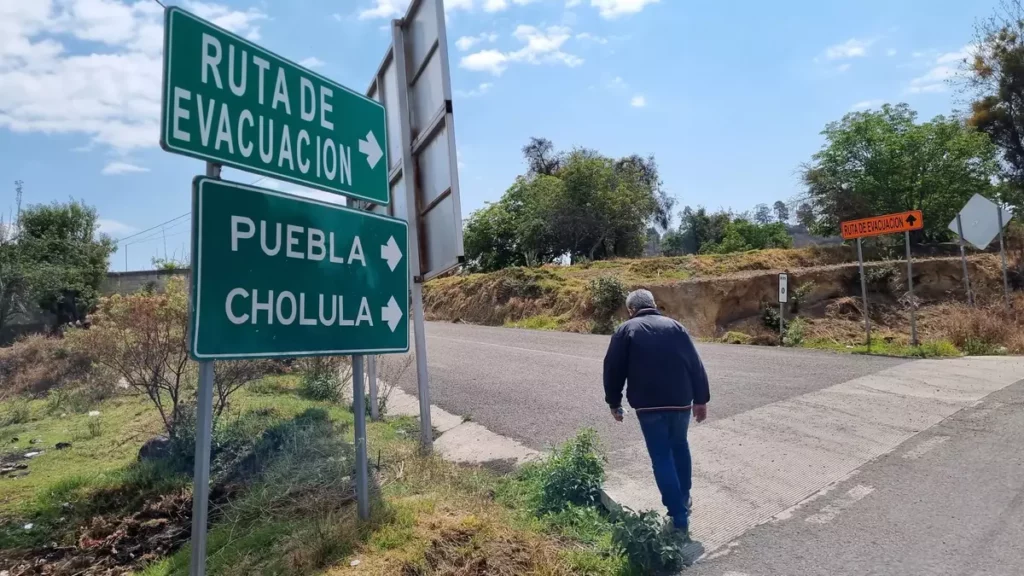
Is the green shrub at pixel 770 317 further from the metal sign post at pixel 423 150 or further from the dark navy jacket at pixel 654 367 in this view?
the dark navy jacket at pixel 654 367

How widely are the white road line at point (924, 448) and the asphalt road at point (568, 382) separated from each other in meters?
1.84

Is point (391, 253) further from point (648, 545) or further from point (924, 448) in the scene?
point (924, 448)

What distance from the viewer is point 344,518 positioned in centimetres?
377

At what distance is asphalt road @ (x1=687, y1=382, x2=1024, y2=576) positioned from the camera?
11.7ft

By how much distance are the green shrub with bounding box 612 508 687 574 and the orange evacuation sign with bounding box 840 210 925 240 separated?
11480mm

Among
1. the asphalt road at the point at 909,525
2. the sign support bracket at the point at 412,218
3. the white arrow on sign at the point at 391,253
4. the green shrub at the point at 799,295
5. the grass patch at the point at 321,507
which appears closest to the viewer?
the grass patch at the point at 321,507

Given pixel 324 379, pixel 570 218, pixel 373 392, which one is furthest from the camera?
pixel 570 218

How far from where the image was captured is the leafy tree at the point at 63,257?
90.3 ft

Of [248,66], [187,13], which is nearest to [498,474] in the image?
[248,66]

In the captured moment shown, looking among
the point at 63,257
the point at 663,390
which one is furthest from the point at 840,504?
the point at 63,257

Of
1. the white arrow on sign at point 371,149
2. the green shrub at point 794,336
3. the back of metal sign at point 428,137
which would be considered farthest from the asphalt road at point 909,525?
the green shrub at point 794,336

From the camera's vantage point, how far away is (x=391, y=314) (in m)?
3.84

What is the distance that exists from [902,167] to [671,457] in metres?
28.4

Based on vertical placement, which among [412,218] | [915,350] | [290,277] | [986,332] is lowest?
[915,350]
